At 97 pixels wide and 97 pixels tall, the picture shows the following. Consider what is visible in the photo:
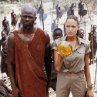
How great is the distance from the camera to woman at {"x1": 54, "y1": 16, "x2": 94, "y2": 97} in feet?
10.6

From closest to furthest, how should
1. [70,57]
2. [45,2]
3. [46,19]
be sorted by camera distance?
[70,57] → [46,19] → [45,2]

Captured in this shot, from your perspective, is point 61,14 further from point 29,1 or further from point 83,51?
point 83,51

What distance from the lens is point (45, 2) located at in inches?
672

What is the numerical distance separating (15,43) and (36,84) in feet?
1.49

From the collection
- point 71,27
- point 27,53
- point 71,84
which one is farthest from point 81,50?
point 27,53

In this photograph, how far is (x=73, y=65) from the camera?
3.24m

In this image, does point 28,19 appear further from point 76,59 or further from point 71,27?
point 76,59

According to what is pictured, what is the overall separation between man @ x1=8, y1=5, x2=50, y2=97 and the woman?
16cm

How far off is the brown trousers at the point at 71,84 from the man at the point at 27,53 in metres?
0.18

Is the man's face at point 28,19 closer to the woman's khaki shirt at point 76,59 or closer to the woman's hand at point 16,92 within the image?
the woman's khaki shirt at point 76,59

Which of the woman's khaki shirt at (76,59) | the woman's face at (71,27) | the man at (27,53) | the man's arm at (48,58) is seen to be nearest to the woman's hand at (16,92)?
the man at (27,53)

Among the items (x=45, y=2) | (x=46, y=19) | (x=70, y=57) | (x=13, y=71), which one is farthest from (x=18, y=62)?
(x=45, y=2)

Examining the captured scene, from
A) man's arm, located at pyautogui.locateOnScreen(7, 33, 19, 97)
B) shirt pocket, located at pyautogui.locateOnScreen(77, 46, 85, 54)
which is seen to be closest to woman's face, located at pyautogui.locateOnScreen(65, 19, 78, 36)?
shirt pocket, located at pyautogui.locateOnScreen(77, 46, 85, 54)

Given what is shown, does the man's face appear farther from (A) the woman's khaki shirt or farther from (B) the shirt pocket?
(B) the shirt pocket
